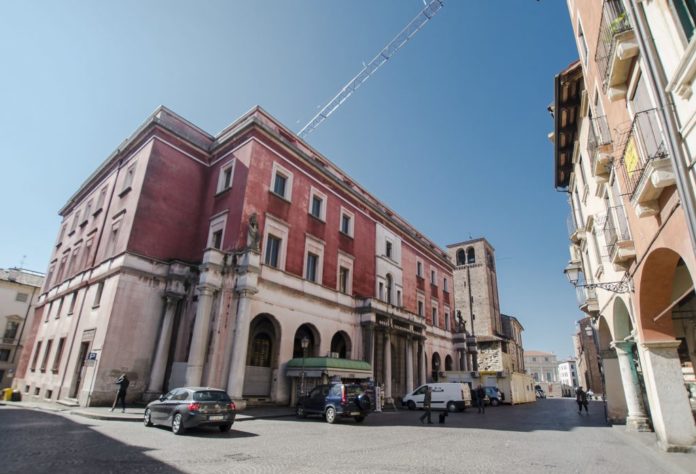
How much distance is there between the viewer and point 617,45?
7.55 meters

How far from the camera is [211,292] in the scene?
18.1 meters

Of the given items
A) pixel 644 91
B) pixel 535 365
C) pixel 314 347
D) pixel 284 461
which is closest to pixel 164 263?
pixel 314 347

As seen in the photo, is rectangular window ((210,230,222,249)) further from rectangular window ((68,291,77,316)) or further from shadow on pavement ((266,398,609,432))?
shadow on pavement ((266,398,609,432))

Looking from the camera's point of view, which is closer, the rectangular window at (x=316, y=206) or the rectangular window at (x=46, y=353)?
the rectangular window at (x=46, y=353)

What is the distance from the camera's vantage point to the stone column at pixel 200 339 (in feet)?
55.2

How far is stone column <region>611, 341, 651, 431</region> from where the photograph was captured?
12977mm

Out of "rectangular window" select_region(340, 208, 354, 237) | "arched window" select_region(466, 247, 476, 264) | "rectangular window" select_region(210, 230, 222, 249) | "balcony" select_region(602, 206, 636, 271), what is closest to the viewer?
"balcony" select_region(602, 206, 636, 271)

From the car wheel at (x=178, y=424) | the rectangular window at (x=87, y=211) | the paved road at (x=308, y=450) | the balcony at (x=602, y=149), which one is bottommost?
the paved road at (x=308, y=450)

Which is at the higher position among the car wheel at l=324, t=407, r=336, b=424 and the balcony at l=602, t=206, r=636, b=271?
the balcony at l=602, t=206, r=636, b=271

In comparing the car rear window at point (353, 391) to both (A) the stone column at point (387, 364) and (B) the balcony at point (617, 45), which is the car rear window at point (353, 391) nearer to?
(A) the stone column at point (387, 364)

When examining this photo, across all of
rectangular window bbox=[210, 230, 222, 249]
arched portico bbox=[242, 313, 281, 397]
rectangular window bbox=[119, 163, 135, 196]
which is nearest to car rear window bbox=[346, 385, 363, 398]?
arched portico bbox=[242, 313, 281, 397]

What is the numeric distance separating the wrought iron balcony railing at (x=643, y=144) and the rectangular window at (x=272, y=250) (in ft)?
55.6

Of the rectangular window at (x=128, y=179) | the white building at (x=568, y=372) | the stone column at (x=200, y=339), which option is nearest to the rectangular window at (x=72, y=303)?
the rectangular window at (x=128, y=179)

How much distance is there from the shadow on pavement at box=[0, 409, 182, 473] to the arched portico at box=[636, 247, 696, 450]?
409 inches
